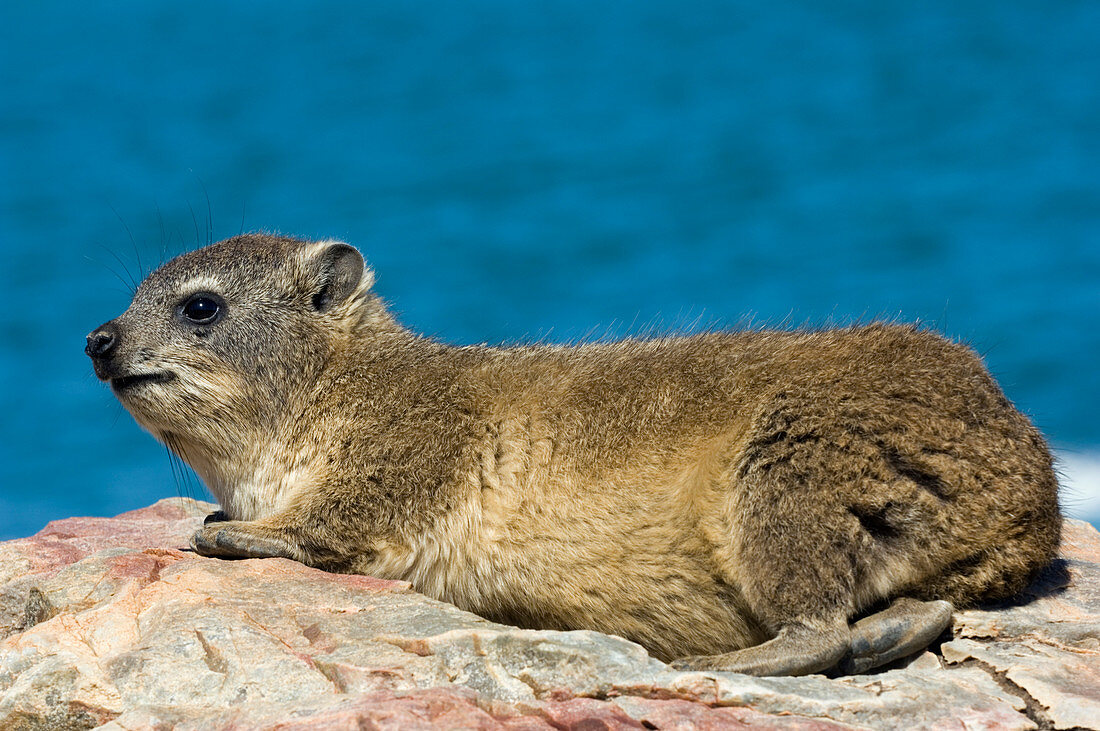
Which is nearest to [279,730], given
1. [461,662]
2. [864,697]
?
[461,662]

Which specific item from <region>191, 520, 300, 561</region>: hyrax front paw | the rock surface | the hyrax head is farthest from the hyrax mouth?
the rock surface

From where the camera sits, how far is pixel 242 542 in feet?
22.0

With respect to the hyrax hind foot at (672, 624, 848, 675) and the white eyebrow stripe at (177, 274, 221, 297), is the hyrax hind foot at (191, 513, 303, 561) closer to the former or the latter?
the white eyebrow stripe at (177, 274, 221, 297)

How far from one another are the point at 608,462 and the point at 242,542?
2.27 meters

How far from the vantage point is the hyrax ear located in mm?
8156

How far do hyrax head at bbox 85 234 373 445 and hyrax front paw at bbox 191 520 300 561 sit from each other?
2.92ft

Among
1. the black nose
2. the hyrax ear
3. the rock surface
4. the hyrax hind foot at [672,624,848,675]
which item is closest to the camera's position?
the rock surface

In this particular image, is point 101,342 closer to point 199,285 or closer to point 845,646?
point 199,285

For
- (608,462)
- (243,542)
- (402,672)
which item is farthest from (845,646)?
(243,542)

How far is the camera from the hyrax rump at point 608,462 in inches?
230

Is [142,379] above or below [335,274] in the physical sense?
below

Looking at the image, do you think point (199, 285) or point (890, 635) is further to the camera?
point (199, 285)

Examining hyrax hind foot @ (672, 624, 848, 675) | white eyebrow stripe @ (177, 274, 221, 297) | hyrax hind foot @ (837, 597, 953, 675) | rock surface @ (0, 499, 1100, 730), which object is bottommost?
rock surface @ (0, 499, 1100, 730)

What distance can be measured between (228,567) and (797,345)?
3.68m
